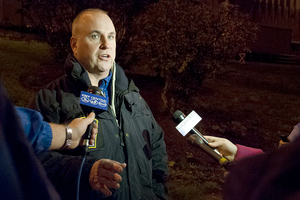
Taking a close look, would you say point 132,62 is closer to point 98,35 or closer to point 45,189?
point 98,35

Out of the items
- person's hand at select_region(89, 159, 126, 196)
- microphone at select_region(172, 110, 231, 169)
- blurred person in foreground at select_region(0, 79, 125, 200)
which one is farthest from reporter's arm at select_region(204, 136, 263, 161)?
blurred person in foreground at select_region(0, 79, 125, 200)

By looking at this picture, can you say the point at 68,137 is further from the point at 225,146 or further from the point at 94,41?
the point at 225,146

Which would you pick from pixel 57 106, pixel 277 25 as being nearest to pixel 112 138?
pixel 57 106

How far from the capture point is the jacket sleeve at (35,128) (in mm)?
1383

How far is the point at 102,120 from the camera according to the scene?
2.21 metres

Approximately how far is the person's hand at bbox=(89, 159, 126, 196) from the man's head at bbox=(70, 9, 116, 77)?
915 mm

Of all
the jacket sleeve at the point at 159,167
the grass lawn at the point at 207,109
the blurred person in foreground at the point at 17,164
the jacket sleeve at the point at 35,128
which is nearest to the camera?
the blurred person in foreground at the point at 17,164

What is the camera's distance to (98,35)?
7.90ft

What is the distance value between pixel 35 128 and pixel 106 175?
25.3 inches

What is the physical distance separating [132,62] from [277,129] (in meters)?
4.82

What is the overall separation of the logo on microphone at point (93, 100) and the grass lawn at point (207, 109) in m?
3.56

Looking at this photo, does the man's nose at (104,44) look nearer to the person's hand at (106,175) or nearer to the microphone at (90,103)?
the microphone at (90,103)

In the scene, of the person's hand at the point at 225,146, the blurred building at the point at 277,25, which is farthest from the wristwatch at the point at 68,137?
the blurred building at the point at 277,25

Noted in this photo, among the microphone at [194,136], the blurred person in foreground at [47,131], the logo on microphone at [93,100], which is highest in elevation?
the logo on microphone at [93,100]
